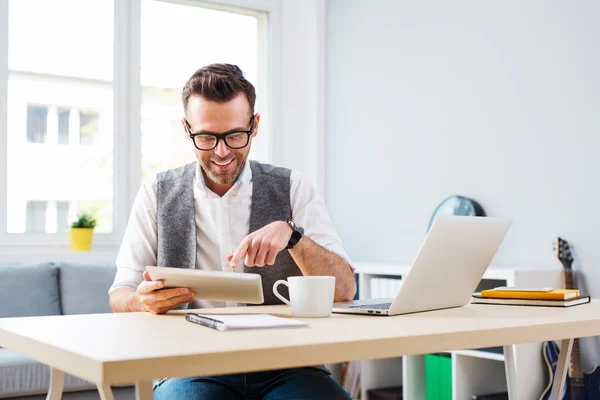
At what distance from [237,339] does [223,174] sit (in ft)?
2.77

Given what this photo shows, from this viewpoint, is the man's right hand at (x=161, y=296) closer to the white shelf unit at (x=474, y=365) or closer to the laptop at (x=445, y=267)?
the laptop at (x=445, y=267)

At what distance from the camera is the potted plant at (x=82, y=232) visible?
3.84 m

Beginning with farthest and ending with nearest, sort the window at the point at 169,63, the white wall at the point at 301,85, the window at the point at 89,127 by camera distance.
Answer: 1. the white wall at the point at 301,85
2. the window at the point at 169,63
3. the window at the point at 89,127

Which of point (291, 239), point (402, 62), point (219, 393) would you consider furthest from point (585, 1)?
point (219, 393)

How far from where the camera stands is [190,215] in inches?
74.4

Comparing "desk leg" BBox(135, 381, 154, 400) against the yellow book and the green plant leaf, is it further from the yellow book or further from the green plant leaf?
the green plant leaf

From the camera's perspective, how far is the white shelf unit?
2.87 m

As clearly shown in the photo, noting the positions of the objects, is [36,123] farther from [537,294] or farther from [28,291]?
[537,294]

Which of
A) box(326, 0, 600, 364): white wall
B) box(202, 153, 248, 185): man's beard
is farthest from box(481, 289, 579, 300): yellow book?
box(326, 0, 600, 364): white wall

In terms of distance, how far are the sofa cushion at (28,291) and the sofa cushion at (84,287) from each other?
1.6 inches

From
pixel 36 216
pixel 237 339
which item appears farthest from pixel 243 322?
pixel 36 216

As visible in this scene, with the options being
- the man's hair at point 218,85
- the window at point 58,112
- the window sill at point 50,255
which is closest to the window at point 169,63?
the window at point 58,112

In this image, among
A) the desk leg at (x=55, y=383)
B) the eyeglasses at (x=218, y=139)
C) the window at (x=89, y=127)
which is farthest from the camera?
the window at (x=89, y=127)

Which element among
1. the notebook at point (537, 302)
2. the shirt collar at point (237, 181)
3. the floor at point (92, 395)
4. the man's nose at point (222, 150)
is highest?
the man's nose at point (222, 150)
